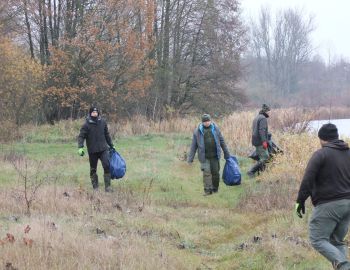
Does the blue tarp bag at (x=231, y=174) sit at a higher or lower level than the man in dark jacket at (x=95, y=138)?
lower

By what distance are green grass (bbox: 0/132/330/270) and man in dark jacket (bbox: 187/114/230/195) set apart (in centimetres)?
49

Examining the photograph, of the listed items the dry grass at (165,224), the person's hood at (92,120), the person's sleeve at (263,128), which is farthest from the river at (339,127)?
the person's hood at (92,120)

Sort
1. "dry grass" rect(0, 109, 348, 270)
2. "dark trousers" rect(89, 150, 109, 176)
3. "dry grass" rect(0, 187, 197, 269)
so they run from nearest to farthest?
"dry grass" rect(0, 187, 197, 269) → "dry grass" rect(0, 109, 348, 270) → "dark trousers" rect(89, 150, 109, 176)

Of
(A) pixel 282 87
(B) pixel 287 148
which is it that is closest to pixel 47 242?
(B) pixel 287 148

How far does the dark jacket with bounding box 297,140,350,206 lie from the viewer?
550 cm

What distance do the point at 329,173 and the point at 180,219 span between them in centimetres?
377

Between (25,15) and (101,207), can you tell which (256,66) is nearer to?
(25,15)

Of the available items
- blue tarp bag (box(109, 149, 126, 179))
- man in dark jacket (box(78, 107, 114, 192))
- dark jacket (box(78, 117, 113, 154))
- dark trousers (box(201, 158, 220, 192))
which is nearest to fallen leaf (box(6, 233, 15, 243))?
man in dark jacket (box(78, 107, 114, 192))

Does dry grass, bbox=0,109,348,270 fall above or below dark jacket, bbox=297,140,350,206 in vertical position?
below

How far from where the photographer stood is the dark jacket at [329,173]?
5.50 m

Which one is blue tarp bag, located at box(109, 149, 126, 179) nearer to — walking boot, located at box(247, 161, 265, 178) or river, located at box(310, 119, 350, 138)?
walking boot, located at box(247, 161, 265, 178)

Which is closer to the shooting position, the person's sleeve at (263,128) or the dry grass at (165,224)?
the dry grass at (165,224)

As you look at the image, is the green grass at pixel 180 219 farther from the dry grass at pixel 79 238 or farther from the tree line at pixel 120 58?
the tree line at pixel 120 58

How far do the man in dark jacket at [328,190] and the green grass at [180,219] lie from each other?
60 cm
